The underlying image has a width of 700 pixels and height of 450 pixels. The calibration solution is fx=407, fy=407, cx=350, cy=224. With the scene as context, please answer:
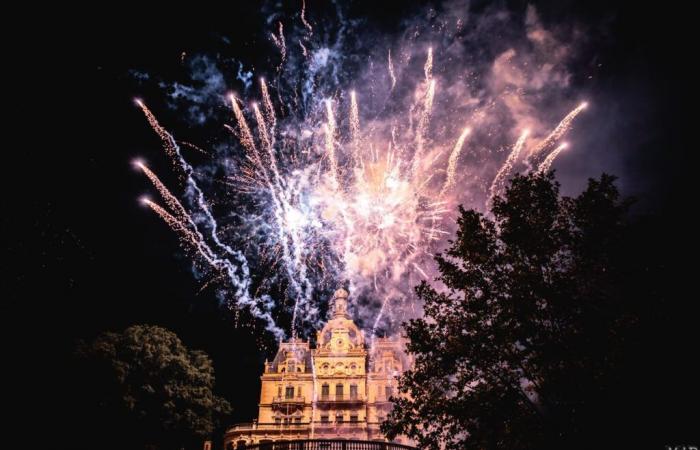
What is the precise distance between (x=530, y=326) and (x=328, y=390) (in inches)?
1589

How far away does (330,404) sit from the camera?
4888 centimetres

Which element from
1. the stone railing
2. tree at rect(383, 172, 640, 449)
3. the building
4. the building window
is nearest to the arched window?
the building

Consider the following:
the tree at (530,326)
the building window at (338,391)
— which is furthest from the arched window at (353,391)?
the tree at (530,326)

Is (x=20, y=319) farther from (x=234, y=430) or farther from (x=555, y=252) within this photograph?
(x=234, y=430)

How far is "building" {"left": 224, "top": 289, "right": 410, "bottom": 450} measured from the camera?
4669cm

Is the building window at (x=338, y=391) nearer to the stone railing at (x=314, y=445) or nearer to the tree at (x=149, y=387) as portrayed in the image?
the tree at (x=149, y=387)

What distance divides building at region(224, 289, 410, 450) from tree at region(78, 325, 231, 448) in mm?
10403

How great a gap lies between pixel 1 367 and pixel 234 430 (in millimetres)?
30832

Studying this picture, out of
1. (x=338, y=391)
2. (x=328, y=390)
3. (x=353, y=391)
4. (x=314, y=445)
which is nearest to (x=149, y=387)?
(x=314, y=445)

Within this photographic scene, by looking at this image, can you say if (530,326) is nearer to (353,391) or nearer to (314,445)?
(314,445)

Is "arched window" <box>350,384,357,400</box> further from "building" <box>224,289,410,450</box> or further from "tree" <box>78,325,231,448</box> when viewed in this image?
"tree" <box>78,325,231,448</box>

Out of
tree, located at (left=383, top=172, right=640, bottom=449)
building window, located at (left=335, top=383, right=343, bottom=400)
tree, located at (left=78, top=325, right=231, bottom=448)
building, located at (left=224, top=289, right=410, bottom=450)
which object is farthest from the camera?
building window, located at (left=335, top=383, right=343, bottom=400)

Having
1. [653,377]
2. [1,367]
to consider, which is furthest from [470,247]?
[1,367]

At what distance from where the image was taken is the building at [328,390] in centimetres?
4669
